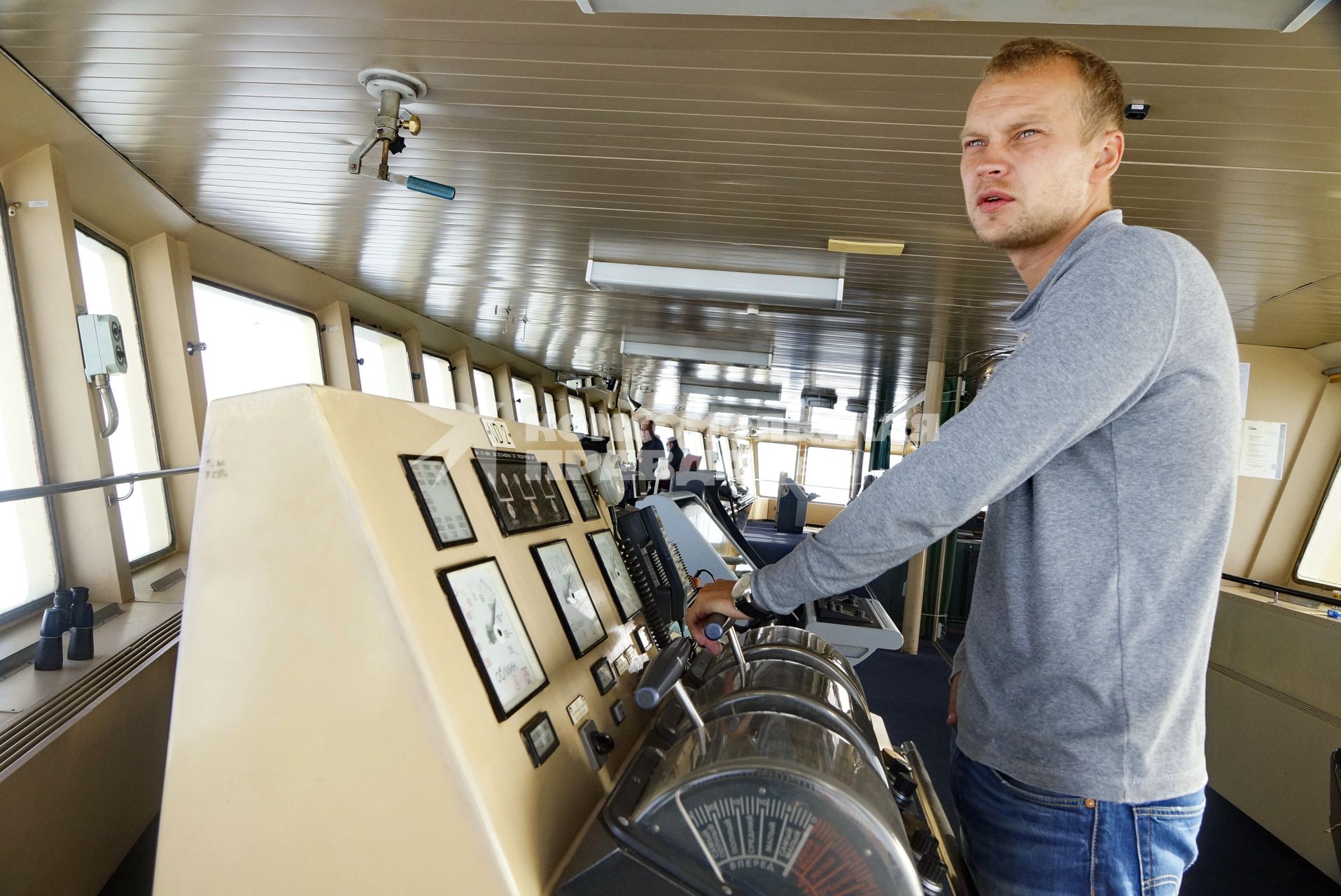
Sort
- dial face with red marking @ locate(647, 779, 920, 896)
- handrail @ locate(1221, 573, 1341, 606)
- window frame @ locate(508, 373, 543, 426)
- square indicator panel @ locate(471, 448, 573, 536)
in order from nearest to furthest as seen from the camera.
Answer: dial face with red marking @ locate(647, 779, 920, 896)
square indicator panel @ locate(471, 448, 573, 536)
handrail @ locate(1221, 573, 1341, 606)
window frame @ locate(508, 373, 543, 426)

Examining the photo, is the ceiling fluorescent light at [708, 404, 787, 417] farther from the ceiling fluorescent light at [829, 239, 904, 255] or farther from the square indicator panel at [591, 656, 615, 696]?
the square indicator panel at [591, 656, 615, 696]

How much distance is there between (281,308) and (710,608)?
20.3ft

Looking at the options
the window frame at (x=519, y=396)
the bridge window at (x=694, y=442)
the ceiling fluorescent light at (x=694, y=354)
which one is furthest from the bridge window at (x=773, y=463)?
the ceiling fluorescent light at (x=694, y=354)

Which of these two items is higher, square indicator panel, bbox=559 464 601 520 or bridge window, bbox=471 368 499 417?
square indicator panel, bbox=559 464 601 520

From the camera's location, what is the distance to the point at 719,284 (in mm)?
4562

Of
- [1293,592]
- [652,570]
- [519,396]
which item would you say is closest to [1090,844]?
[652,570]

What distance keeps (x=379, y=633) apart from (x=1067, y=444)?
76cm

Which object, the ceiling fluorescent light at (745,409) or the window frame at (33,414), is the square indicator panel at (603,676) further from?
the ceiling fluorescent light at (745,409)

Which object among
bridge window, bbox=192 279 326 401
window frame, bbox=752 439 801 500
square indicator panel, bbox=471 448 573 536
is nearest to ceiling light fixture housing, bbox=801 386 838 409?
bridge window, bbox=192 279 326 401

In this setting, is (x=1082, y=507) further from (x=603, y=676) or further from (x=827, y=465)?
(x=827, y=465)

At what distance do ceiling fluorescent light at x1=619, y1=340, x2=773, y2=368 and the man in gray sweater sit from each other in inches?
242

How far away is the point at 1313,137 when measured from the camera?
2.54 m

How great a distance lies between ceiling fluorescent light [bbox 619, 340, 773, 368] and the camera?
7.19 metres

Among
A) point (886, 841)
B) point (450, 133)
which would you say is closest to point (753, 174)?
point (450, 133)
